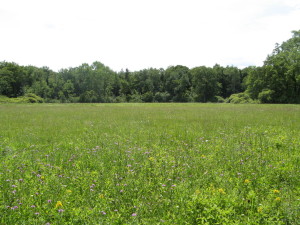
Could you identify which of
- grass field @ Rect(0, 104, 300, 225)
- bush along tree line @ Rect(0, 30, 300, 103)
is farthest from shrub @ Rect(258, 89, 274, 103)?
grass field @ Rect(0, 104, 300, 225)

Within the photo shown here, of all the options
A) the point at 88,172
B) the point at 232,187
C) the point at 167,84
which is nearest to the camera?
the point at 232,187

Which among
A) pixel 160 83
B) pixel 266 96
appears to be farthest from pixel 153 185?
pixel 160 83

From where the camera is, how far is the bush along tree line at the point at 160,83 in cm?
6144

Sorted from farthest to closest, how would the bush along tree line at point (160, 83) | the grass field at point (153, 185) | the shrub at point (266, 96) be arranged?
1. the bush along tree line at point (160, 83)
2. the shrub at point (266, 96)
3. the grass field at point (153, 185)

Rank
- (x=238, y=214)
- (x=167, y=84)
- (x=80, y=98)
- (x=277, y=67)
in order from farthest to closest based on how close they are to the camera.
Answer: (x=167, y=84)
(x=80, y=98)
(x=277, y=67)
(x=238, y=214)

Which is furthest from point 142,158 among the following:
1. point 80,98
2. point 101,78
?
point 101,78

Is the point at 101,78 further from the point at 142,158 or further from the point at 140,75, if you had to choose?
the point at 142,158

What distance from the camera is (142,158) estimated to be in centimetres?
688

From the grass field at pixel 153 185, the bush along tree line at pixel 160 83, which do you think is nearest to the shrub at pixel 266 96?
Result: the bush along tree line at pixel 160 83

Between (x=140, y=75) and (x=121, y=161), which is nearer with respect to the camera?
(x=121, y=161)

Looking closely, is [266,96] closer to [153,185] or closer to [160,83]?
[160,83]

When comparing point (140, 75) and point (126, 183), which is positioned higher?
point (140, 75)

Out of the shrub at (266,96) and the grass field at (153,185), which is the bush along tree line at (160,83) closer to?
the shrub at (266,96)

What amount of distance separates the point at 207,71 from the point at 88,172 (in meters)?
89.8
